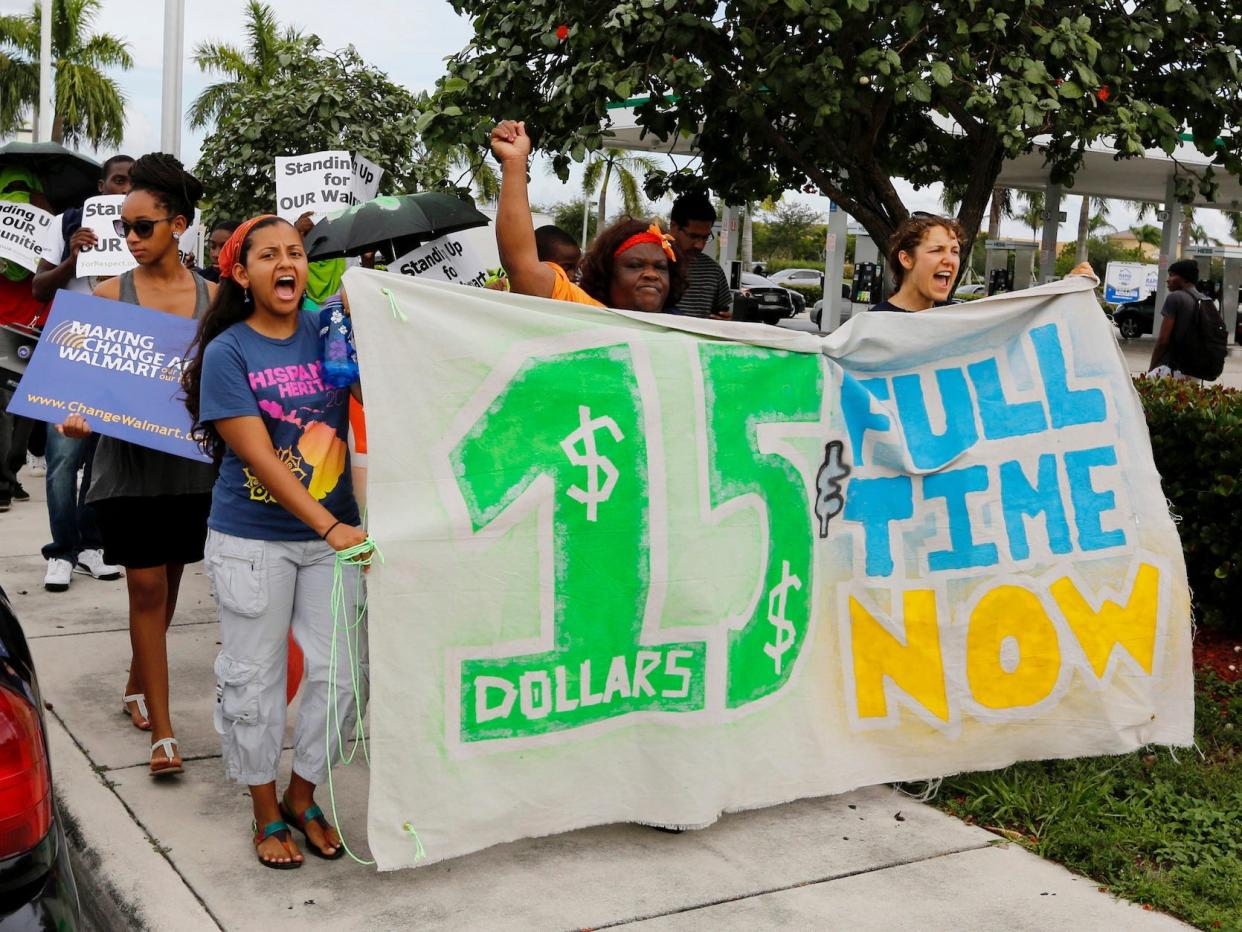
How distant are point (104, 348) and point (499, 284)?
2.12m

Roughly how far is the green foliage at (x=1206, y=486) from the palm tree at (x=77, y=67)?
49.4 metres

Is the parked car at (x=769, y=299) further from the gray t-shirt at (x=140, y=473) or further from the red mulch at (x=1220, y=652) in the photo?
the gray t-shirt at (x=140, y=473)

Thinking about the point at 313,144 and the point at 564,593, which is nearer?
the point at 564,593

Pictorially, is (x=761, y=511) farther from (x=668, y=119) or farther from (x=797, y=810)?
(x=668, y=119)

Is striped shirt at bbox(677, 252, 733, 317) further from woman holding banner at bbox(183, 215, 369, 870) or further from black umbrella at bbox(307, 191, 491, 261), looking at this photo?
woman holding banner at bbox(183, 215, 369, 870)

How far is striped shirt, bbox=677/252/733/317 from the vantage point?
6.42m

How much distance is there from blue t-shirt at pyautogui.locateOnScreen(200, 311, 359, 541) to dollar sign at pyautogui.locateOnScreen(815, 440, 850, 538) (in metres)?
1.48

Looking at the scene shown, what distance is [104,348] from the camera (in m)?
4.75

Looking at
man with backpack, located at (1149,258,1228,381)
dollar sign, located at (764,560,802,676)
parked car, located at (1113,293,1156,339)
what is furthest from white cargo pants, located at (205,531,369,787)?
parked car, located at (1113,293,1156,339)

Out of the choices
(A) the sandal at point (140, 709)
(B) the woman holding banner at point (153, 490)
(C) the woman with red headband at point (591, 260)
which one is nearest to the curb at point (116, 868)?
(B) the woman holding banner at point (153, 490)

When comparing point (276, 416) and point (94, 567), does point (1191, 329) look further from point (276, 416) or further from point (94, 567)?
point (276, 416)

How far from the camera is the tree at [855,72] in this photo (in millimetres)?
5285

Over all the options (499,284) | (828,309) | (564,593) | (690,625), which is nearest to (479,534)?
(564,593)

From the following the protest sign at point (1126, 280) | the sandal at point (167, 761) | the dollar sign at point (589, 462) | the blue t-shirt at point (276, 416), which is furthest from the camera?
the protest sign at point (1126, 280)
